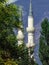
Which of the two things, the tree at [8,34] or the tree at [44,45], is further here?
the tree at [44,45]

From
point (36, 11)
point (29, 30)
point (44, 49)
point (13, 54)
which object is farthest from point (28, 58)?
point (36, 11)

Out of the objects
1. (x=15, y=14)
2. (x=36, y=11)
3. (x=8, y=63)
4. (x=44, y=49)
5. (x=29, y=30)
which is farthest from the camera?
(x=36, y=11)

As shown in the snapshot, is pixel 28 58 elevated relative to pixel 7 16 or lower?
lower

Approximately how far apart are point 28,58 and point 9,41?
44.5 ft

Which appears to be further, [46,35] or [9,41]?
[46,35]

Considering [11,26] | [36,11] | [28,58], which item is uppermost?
[36,11]

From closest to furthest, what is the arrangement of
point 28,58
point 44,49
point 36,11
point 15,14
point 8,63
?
point 8,63 → point 15,14 → point 28,58 → point 44,49 → point 36,11

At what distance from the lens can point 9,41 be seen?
47.0 feet

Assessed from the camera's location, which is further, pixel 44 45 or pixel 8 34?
pixel 44 45

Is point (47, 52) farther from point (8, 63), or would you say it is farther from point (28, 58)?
point (8, 63)

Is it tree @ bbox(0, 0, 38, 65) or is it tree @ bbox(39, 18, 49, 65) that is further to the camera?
tree @ bbox(39, 18, 49, 65)

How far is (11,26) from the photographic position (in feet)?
47.0

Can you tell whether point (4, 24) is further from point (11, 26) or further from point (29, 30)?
point (29, 30)

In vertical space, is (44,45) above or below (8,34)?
below
